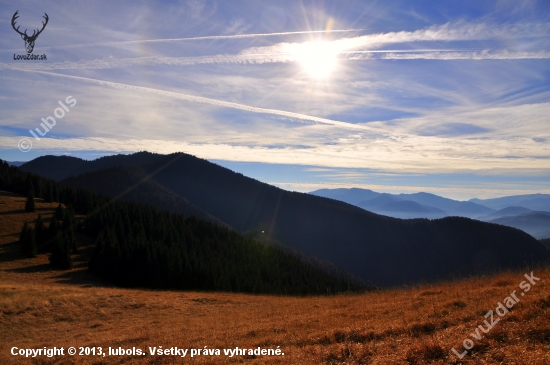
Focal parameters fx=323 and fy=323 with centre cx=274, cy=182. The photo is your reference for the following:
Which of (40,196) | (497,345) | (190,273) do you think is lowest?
(190,273)

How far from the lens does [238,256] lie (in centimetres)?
6400

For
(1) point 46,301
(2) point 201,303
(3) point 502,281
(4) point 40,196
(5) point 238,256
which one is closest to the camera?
(3) point 502,281

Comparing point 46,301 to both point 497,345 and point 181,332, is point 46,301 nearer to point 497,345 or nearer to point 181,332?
point 181,332

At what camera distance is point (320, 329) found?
33.8 feet

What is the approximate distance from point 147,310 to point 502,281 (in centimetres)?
1890

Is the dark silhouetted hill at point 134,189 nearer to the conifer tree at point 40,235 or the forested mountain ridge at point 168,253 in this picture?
the forested mountain ridge at point 168,253

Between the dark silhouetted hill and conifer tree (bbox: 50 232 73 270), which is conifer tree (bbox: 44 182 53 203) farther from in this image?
the dark silhouetted hill

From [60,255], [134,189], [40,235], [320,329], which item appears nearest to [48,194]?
[40,235]

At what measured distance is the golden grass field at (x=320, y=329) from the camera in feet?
22.6

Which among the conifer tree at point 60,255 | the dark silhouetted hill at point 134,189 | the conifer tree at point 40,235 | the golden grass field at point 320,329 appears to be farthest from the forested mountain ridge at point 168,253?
the dark silhouetted hill at point 134,189

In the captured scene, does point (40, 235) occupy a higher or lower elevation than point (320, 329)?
higher

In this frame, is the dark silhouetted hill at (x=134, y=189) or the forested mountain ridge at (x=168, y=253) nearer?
the forested mountain ridge at (x=168, y=253)

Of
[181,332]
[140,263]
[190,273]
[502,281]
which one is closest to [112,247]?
[140,263]

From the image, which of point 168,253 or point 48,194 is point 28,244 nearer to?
point 168,253
